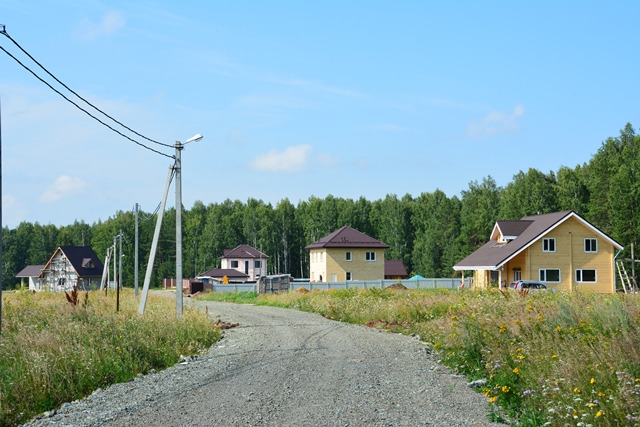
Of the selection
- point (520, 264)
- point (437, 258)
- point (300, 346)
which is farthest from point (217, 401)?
point (437, 258)

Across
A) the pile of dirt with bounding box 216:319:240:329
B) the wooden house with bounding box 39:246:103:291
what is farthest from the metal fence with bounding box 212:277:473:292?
the wooden house with bounding box 39:246:103:291

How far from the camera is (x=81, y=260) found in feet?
290

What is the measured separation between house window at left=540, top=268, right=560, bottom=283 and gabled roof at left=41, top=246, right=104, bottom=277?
202 ft

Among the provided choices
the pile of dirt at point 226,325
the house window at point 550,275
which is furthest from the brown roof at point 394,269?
the pile of dirt at point 226,325

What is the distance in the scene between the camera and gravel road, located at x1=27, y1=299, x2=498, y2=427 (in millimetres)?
8984

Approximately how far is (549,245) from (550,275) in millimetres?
2197

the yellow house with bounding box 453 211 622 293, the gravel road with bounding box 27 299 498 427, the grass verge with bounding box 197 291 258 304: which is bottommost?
the grass verge with bounding box 197 291 258 304

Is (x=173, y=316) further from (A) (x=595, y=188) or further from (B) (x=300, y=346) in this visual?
(A) (x=595, y=188)

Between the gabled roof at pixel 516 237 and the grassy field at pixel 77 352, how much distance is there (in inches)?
1289

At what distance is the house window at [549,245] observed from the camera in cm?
4691

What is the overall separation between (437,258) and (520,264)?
136 feet

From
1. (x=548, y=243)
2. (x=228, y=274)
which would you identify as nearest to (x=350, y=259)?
(x=548, y=243)

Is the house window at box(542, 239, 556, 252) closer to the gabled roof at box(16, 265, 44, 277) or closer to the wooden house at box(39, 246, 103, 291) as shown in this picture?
the wooden house at box(39, 246, 103, 291)

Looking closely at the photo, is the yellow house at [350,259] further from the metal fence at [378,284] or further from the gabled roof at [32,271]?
the gabled roof at [32,271]
